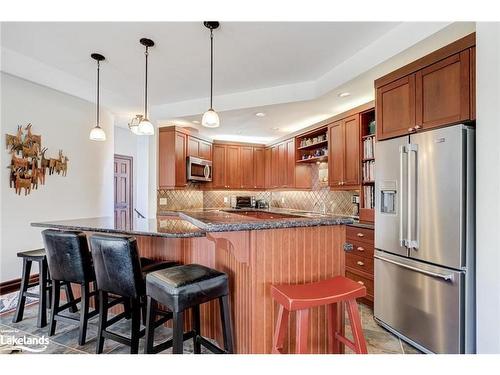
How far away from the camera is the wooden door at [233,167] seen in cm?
559

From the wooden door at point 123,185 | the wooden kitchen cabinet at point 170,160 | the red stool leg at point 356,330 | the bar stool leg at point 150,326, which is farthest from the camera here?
the wooden door at point 123,185

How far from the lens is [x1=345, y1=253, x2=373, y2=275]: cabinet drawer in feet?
9.49

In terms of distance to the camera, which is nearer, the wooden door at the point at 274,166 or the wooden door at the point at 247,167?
the wooden door at the point at 274,166

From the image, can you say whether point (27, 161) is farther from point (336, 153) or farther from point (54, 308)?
point (336, 153)

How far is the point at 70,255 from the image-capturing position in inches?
80.4

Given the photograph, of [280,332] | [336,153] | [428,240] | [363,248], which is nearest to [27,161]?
[280,332]

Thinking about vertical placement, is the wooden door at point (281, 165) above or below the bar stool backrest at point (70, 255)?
above

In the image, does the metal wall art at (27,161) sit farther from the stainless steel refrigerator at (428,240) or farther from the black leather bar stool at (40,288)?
the stainless steel refrigerator at (428,240)

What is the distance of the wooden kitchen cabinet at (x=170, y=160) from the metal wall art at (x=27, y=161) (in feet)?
4.82

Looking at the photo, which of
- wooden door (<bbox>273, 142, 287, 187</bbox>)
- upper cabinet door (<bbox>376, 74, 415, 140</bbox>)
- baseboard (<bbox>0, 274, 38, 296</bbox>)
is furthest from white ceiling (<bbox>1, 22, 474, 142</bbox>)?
baseboard (<bbox>0, 274, 38, 296</bbox>)

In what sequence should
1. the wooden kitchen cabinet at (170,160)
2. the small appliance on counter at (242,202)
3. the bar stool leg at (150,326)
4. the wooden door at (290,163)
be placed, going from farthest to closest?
1. the small appliance on counter at (242,202)
2. the wooden door at (290,163)
3. the wooden kitchen cabinet at (170,160)
4. the bar stool leg at (150,326)

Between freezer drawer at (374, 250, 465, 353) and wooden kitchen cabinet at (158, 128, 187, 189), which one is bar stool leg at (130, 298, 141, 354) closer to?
freezer drawer at (374, 250, 465, 353)

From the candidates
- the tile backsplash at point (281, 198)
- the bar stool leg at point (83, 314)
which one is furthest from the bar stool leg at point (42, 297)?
the tile backsplash at point (281, 198)
